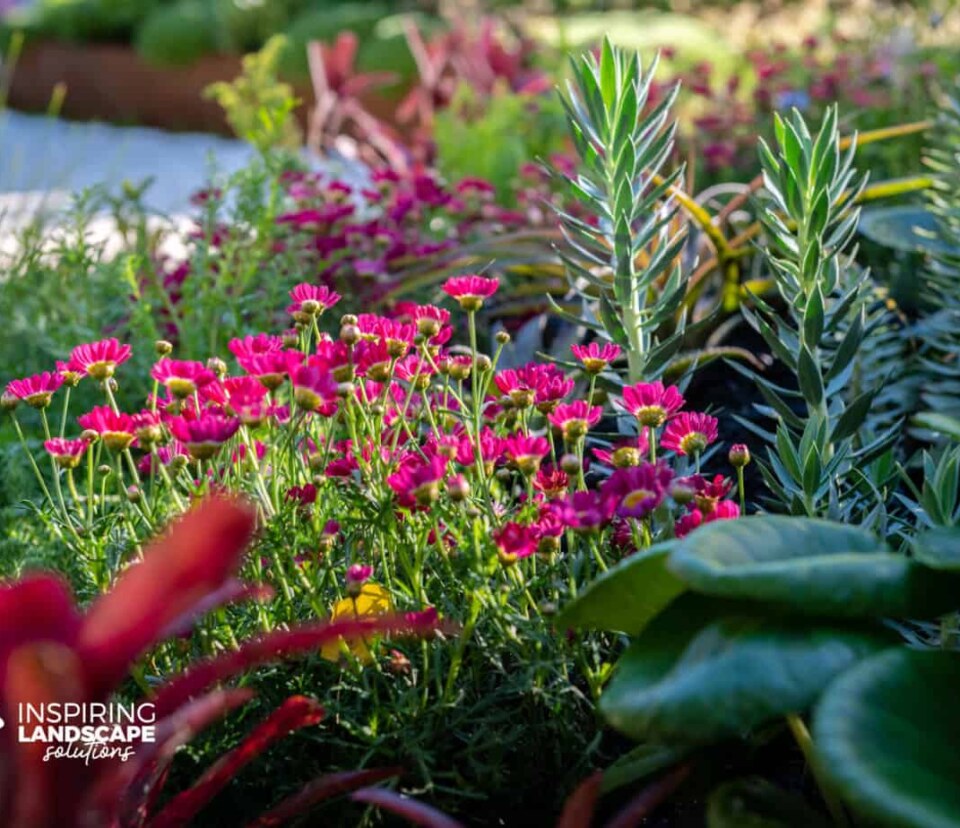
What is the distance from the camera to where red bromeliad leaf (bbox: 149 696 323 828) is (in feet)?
3.52

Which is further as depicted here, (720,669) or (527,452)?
(527,452)

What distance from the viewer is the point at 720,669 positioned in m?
0.94

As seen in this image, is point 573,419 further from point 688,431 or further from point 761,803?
point 761,803

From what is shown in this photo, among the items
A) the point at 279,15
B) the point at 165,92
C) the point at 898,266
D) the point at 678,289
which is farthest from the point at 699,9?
the point at 678,289

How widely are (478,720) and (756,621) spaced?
0.31 m

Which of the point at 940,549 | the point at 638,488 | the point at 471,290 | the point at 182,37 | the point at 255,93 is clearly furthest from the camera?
the point at 182,37

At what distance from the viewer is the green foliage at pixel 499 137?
399 cm

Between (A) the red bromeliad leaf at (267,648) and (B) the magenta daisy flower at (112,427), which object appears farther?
(B) the magenta daisy flower at (112,427)

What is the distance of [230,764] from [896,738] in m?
0.56

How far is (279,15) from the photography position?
35.9 ft

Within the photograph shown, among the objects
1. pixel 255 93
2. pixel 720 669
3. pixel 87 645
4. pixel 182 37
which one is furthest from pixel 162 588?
pixel 182 37

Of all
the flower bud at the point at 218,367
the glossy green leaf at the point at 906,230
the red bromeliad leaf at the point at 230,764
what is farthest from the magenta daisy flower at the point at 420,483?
the glossy green leaf at the point at 906,230

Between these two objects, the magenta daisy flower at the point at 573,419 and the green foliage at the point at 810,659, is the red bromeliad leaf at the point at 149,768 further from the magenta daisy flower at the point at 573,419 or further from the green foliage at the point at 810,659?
the magenta daisy flower at the point at 573,419

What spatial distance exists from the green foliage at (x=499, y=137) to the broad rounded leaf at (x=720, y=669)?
2.83 m
